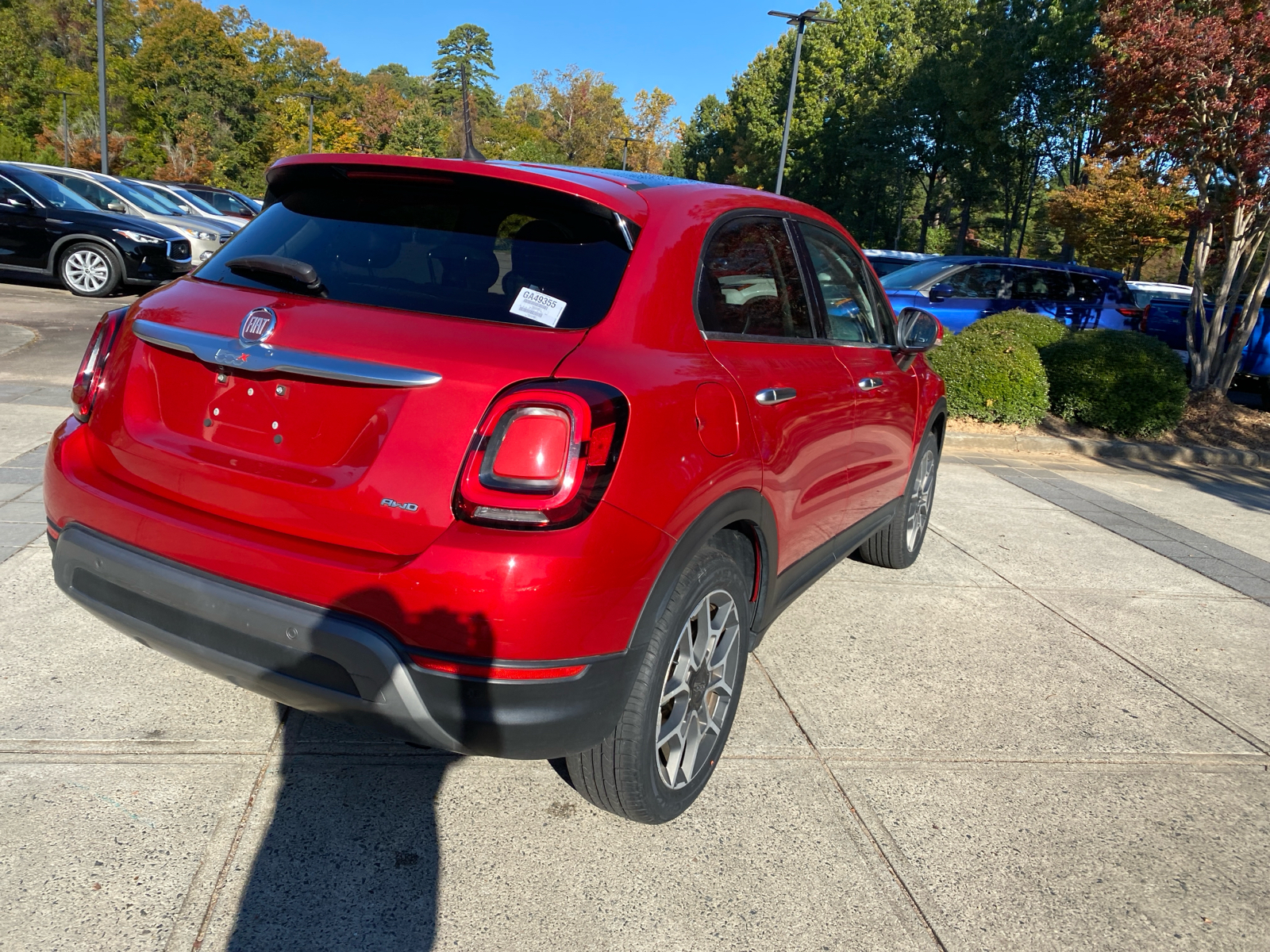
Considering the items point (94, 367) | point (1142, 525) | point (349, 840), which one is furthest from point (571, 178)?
point (1142, 525)

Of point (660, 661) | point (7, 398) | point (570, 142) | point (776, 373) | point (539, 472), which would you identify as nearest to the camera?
point (539, 472)

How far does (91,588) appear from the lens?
2.56 metres

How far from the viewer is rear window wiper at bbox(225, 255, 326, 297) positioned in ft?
8.38

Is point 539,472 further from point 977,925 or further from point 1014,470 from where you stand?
point 1014,470

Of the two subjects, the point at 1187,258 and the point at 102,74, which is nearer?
the point at 102,74

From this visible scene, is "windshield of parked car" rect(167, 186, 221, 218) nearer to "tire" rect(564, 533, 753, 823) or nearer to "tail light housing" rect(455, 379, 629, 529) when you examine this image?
"tire" rect(564, 533, 753, 823)

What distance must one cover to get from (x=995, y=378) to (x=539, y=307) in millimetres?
8017

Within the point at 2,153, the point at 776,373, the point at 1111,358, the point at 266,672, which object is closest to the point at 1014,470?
the point at 1111,358

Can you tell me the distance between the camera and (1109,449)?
31.7ft

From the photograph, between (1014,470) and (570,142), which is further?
(570,142)

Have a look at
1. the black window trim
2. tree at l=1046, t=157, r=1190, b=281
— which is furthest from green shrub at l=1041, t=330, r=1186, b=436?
tree at l=1046, t=157, r=1190, b=281

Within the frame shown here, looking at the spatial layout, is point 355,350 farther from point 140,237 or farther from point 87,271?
point 87,271

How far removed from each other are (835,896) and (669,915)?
0.46 meters

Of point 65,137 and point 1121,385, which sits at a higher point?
point 65,137
